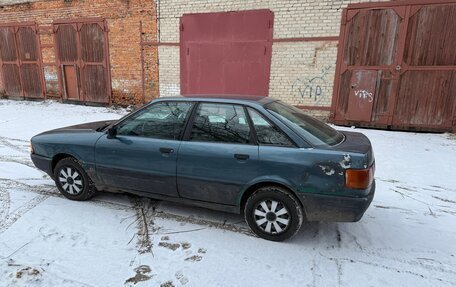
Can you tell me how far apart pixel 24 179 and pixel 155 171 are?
8.57 feet

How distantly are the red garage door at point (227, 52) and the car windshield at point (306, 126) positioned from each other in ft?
18.2

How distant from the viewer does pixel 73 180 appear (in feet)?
13.0

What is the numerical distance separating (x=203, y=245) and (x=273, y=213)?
76 cm

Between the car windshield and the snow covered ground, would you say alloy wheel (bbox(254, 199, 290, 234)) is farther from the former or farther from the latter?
the car windshield

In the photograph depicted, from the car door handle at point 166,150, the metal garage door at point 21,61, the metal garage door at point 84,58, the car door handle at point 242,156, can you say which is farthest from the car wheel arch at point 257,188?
the metal garage door at point 21,61

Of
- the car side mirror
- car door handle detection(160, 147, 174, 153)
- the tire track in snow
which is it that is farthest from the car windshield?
the tire track in snow

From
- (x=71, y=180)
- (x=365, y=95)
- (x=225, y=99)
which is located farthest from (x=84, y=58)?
(x=225, y=99)

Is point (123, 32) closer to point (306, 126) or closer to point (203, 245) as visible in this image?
point (306, 126)

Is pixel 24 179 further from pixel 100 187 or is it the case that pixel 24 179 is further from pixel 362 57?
pixel 362 57

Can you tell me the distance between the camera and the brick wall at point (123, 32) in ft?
32.9

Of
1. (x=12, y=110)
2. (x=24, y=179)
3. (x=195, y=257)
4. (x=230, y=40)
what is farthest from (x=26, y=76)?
(x=195, y=257)

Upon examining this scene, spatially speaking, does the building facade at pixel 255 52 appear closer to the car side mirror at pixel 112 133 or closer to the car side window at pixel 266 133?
the car side window at pixel 266 133

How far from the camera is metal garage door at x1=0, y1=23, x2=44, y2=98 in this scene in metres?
11.9

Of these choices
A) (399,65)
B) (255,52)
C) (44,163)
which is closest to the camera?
(44,163)
